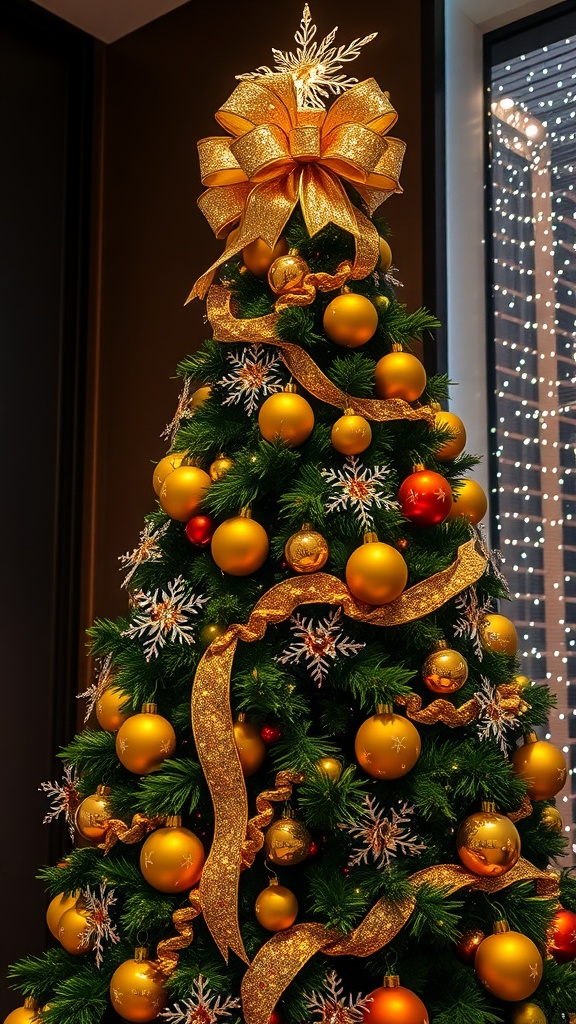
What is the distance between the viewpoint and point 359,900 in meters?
0.94

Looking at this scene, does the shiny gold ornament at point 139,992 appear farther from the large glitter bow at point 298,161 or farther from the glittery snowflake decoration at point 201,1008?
the large glitter bow at point 298,161

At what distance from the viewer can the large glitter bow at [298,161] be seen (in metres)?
1.14

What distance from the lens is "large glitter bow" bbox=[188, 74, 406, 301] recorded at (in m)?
1.14

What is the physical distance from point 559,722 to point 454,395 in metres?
0.60

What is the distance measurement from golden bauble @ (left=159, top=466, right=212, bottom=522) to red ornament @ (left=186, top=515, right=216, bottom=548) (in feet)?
0.04

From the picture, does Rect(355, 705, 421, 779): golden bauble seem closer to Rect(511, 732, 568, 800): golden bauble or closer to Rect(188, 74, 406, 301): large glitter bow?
Rect(511, 732, 568, 800): golden bauble

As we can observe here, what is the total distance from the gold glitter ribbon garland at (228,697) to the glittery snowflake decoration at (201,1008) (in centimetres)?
4

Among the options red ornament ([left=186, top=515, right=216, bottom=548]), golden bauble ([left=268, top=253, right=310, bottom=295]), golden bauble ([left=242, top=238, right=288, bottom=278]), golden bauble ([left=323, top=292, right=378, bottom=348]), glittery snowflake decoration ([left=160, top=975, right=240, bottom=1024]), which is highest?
golden bauble ([left=242, top=238, right=288, bottom=278])

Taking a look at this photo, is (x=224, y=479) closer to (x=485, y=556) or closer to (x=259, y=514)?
(x=259, y=514)

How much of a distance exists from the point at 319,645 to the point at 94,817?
32 centimetres

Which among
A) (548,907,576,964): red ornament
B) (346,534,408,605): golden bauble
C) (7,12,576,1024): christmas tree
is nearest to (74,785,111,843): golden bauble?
(7,12,576,1024): christmas tree

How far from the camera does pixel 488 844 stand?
0.95m

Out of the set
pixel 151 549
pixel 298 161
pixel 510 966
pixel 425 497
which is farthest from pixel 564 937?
pixel 298 161

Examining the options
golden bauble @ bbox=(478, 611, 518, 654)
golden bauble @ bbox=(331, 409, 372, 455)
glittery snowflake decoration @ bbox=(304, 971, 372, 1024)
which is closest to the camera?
glittery snowflake decoration @ bbox=(304, 971, 372, 1024)
